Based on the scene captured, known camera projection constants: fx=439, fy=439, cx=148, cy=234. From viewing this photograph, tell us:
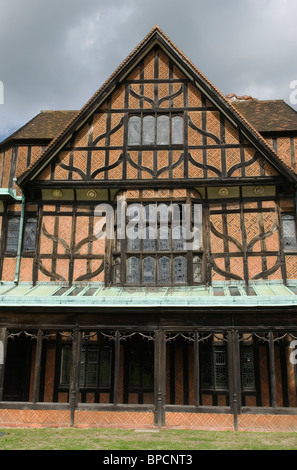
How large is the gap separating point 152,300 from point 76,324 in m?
2.29

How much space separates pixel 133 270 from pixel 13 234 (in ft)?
14.8

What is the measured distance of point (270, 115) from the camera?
55.8 feet

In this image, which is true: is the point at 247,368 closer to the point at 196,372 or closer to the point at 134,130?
the point at 196,372

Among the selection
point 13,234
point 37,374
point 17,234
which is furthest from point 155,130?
point 37,374

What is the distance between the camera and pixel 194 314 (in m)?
12.2

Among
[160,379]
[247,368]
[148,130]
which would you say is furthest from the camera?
[148,130]

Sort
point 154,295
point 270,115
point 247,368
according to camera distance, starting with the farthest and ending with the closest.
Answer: point 270,115, point 247,368, point 154,295

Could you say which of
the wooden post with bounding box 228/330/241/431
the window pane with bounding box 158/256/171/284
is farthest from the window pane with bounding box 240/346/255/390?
the window pane with bounding box 158/256/171/284

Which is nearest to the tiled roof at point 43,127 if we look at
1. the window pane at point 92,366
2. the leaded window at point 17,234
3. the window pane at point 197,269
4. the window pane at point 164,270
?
the leaded window at point 17,234

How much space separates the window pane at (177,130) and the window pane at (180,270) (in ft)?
13.5

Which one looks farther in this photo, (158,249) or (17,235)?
(17,235)

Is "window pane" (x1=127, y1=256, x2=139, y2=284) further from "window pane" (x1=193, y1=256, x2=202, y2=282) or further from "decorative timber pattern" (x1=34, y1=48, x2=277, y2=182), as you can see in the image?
"decorative timber pattern" (x1=34, y1=48, x2=277, y2=182)
